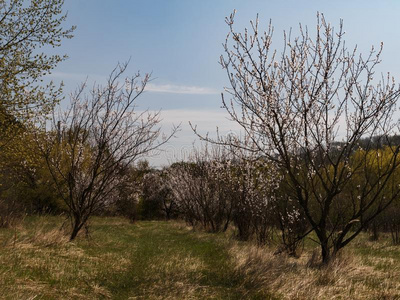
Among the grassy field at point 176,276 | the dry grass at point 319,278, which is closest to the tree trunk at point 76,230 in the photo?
the grassy field at point 176,276

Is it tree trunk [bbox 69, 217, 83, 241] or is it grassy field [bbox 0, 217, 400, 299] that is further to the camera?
tree trunk [bbox 69, 217, 83, 241]

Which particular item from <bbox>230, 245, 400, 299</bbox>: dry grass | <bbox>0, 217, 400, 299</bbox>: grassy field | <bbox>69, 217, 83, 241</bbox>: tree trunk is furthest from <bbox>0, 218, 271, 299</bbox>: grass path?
<bbox>69, 217, 83, 241</bbox>: tree trunk

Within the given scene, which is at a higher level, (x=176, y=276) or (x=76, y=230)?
(x=76, y=230)

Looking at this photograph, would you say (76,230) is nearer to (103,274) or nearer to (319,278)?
(103,274)

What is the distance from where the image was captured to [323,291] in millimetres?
5812

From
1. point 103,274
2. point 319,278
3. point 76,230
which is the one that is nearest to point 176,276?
point 103,274

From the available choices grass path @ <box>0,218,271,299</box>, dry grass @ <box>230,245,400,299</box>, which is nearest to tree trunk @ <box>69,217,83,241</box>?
grass path @ <box>0,218,271,299</box>

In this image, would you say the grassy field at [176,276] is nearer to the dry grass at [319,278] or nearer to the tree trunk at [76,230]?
the dry grass at [319,278]

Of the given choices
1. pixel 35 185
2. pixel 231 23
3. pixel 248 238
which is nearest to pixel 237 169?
pixel 248 238

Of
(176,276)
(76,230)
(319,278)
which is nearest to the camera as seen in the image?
(319,278)

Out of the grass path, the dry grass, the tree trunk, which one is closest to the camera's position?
the grass path

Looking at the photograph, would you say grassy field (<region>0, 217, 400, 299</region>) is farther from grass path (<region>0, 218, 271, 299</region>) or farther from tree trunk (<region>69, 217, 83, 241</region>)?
tree trunk (<region>69, 217, 83, 241</region>)

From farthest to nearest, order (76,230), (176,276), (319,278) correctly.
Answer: (76,230) < (176,276) < (319,278)

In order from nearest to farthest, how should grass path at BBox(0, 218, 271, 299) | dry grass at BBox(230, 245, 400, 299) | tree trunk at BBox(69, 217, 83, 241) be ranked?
grass path at BBox(0, 218, 271, 299) → dry grass at BBox(230, 245, 400, 299) → tree trunk at BBox(69, 217, 83, 241)
